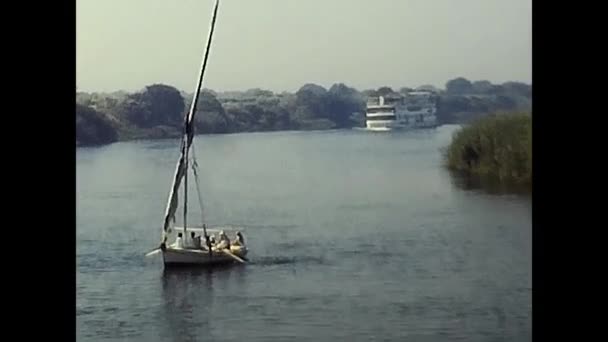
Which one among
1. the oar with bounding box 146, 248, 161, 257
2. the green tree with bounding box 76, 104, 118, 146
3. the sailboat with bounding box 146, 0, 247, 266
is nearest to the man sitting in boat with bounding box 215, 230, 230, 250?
the sailboat with bounding box 146, 0, 247, 266

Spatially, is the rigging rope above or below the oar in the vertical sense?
above

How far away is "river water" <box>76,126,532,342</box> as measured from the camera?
142 centimetres

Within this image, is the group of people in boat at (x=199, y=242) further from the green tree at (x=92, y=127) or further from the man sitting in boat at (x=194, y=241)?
the green tree at (x=92, y=127)

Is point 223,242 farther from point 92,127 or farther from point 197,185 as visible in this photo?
point 92,127

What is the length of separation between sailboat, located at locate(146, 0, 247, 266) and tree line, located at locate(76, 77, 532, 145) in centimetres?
3

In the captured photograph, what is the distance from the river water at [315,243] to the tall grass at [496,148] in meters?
0.03

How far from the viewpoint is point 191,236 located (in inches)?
57.2

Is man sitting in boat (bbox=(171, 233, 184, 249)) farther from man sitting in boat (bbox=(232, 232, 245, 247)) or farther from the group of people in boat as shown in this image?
man sitting in boat (bbox=(232, 232, 245, 247))

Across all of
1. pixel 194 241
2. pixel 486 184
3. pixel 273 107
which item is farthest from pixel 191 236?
pixel 486 184
